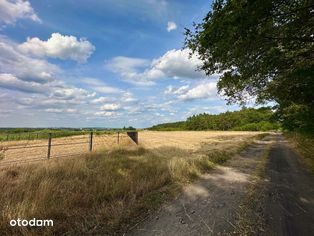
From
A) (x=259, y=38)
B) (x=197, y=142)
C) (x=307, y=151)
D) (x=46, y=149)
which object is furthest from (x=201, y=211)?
(x=197, y=142)

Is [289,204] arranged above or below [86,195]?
below

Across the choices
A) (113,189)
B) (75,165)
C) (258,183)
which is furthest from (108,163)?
(258,183)

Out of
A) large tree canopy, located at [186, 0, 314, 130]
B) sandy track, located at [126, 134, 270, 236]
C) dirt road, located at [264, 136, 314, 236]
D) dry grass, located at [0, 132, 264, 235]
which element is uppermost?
large tree canopy, located at [186, 0, 314, 130]

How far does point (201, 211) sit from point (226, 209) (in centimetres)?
62

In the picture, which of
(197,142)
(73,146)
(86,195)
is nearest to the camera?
(86,195)

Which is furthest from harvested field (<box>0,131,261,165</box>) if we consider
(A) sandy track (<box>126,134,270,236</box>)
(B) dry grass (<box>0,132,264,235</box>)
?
(A) sandy track (<box>126,134,270,236</box>)

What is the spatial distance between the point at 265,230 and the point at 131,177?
13.4ft

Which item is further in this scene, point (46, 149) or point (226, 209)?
point (46, 149)

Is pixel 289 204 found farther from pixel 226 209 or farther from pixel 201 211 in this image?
pixel 201 211

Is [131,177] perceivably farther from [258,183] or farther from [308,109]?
[308,109]

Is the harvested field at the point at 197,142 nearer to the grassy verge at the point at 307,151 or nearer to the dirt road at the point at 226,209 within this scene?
the grassy verge at the point at 307,151

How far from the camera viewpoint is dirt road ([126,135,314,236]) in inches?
153

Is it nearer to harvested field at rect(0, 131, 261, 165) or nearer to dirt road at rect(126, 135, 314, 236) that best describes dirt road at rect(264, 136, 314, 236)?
dirt road at rect(126, 135, 314, 236)

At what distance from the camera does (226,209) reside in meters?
4.79
